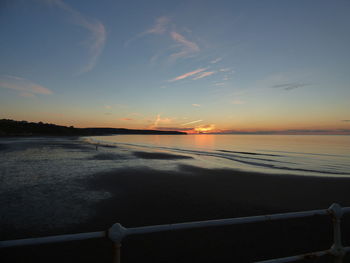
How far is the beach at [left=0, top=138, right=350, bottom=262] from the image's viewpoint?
199 inches

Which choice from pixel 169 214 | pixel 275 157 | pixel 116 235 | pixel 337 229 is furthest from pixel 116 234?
pixel 275 157

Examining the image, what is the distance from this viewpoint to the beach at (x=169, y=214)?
504 centimetres

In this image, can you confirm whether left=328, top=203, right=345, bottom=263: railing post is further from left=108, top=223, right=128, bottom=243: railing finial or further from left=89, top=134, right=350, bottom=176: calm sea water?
left=89, top=134, right=350, bottom=176: calm sea water

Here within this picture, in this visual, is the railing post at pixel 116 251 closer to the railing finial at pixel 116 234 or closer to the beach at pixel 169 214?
the railing finial at pixel 116 234

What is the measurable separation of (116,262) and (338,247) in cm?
265

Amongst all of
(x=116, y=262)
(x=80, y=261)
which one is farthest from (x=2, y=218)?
(x=116, y=262)

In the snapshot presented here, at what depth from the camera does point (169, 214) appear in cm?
727

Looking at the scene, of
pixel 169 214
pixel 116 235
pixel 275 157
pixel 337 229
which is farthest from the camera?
pixel 275 157

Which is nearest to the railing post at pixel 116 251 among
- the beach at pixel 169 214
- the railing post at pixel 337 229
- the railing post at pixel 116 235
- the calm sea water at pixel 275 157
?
the railing post at pixel 116 235

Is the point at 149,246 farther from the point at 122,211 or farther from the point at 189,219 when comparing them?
the point at 122,211

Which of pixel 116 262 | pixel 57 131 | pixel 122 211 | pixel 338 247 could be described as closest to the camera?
pixel 116 262

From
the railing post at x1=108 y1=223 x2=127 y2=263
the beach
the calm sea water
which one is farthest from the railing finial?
the calm sea water

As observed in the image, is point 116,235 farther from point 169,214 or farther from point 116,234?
point 169,214

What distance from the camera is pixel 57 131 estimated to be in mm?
143750
